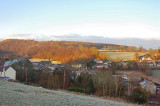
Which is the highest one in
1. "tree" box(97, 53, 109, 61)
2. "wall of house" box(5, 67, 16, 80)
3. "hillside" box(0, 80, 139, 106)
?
"hillside" box(0, 80, 139, 106)

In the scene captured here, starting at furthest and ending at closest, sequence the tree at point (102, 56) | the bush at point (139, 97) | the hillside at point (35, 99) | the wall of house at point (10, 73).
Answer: the tree at point (102, 56), the wall of house at point (10, 73), the bush at point (139, 97), the hillside at point (35, 99)

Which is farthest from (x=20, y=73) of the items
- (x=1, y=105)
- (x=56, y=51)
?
(x=56, y=51)

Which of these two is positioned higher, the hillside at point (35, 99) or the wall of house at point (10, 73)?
the hillside at point (35, 99)

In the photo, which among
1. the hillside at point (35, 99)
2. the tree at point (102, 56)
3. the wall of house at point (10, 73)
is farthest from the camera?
the tree at point (102, 56)

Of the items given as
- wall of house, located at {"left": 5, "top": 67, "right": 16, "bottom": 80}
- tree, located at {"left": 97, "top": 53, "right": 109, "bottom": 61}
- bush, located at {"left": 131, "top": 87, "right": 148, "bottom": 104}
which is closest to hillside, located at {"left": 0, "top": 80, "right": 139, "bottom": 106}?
bush, located at {"left": 131, "top": 87, "right": 148, "bottom": 104}

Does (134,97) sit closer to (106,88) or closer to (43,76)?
(106,88)

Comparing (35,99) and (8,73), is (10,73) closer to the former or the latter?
(8,73)

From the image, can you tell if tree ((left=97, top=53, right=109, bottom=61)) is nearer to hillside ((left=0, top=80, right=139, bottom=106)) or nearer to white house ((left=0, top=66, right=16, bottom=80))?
white house ((left=0, top=66, right=16, bottom=80))

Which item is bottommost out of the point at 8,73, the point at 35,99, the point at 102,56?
the point at 8,73

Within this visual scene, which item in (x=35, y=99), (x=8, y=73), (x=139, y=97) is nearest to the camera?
(x=35, y=99)

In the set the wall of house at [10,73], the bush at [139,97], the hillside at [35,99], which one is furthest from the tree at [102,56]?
the hillside at [35,99]

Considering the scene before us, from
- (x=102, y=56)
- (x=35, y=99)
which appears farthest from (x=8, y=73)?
(x=102, y=56)

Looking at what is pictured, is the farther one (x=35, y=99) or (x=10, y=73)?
(x=10, y=73)

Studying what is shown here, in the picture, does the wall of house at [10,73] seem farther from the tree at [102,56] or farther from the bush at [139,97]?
the tree at [102,56]
